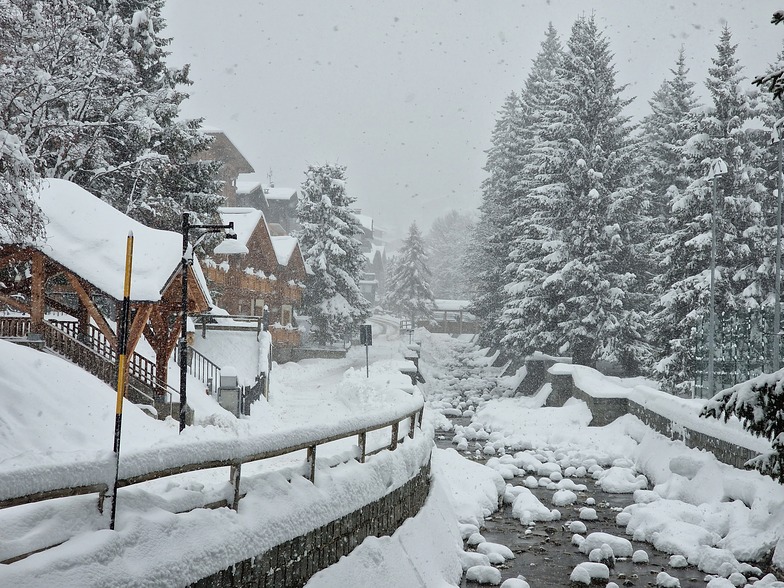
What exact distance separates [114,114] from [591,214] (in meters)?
18.9

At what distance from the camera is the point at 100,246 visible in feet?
51.3

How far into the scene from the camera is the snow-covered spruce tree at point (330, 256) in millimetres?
41938

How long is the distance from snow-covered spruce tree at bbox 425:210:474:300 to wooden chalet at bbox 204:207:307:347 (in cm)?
3197

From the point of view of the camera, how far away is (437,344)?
56.5 metres

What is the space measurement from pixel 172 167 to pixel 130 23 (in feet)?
19.0

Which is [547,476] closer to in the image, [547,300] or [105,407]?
[105,407]

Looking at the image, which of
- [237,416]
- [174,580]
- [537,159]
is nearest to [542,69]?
[537,159]

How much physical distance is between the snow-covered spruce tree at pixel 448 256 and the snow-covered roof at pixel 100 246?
5620cm

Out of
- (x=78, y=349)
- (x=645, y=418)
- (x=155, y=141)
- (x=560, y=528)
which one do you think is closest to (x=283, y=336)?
(x=155, y=141)

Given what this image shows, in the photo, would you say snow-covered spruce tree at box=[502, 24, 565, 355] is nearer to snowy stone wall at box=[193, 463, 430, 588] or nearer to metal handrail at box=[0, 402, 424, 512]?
snowy stone wall at box=[193, 463, 430, 588]

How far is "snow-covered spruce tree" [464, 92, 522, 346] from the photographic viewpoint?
3881 cm

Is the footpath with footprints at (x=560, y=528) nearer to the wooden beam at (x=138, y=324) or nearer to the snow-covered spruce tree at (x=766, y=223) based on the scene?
the wooden beam at (x=138, y=324)

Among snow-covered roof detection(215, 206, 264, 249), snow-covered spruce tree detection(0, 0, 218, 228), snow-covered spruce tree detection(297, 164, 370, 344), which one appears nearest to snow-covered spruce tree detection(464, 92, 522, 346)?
snow-covered spruce tree detection(297, 164, 370, 344)

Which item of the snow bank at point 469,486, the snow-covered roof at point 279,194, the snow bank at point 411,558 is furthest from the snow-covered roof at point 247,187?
the snow bank at point 411,558
